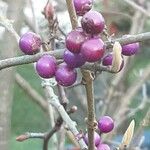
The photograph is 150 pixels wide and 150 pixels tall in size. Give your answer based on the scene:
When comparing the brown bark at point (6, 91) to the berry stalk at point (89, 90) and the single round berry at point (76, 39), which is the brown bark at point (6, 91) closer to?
the berry stalk at point (89, 90)

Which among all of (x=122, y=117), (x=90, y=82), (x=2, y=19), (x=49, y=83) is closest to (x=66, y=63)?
(x=90, y=82)

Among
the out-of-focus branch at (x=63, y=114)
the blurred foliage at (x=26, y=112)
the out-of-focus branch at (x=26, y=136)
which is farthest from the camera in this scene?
the blurred foliage at (x=26, y=112)

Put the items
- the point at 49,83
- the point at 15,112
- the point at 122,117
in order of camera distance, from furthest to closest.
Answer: the point at 15,112 < the point at 122,117 < the point at 49,83

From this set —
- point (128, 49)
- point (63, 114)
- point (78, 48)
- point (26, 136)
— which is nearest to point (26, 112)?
point (26, 136)

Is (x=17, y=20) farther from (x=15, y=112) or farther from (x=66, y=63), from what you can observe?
(x=15, y=112)

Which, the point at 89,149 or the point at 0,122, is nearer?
the point at 89,149

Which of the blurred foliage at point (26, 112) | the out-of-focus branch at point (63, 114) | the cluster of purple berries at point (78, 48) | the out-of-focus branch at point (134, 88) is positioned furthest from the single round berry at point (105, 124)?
the blurred foliage at point (26, 112)

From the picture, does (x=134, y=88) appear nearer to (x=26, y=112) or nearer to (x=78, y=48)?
(x=26, y=112)

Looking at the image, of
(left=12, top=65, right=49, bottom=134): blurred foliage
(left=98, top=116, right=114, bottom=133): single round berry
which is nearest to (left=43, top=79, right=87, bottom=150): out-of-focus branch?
(left=98, top=116, right=114, bottom=133): single round berry
